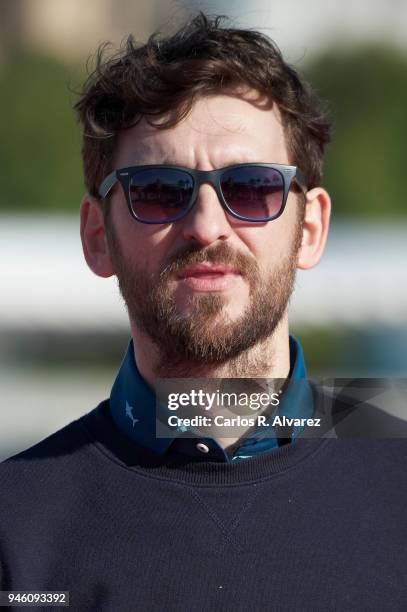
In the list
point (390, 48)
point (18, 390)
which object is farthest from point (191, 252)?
point (390, 48)

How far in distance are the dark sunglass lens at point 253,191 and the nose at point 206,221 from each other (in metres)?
0.03

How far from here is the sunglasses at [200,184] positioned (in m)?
2.50

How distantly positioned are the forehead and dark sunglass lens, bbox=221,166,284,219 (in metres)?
0.04

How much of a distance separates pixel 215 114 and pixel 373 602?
46.7 inches

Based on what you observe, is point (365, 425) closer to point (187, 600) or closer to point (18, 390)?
point (187, 600)

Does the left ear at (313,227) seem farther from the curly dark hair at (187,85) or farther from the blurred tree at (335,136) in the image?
the blurred tree at (335,136)

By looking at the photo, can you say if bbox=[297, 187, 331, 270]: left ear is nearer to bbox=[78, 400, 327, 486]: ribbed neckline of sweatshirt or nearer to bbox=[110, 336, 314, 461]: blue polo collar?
bbox=[110, 336, 314, 461]: blue polo collar

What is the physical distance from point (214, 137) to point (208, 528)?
2.99 feet

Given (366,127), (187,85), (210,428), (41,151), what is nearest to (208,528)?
(210,428)

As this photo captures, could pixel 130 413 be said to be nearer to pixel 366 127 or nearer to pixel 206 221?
pixel 206 221

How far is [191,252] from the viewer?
2455mm

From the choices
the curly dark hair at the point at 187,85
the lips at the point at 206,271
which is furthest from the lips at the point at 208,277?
the curly dark hair at the point at 187,85

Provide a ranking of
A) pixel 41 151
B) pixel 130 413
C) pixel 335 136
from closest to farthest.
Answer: pixel 130 413 → pixel 335 136 → pixel 41 151

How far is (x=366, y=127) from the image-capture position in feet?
43.8
